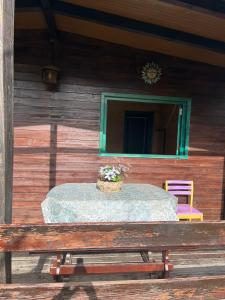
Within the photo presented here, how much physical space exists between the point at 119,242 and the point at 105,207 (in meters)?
1.06

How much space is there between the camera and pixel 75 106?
3.51m

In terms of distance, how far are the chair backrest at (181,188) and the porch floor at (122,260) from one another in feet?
3.01

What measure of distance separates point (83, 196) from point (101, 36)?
6.93 feet

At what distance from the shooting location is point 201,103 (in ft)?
12.5

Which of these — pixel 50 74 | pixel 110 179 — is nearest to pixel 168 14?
pixel 50 74

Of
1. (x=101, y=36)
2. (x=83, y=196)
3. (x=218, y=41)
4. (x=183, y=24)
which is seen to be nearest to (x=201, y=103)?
(x=218, y=41)

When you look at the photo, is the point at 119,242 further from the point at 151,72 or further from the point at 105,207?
Result: the point at 151,72

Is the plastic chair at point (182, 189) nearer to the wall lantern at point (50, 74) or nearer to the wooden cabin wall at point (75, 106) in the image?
the wooden cabin wall at point (75, 106)

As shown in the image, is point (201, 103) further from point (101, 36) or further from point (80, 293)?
Answer: point (80, 293)

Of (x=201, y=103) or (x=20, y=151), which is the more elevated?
(x=201, y=103)

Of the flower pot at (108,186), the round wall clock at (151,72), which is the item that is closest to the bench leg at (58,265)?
the flower pot at (108,186)

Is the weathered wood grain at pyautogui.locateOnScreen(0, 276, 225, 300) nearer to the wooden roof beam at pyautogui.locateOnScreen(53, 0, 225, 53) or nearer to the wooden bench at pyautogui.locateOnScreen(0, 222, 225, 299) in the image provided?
the wooden bench at pyautogui.locateOnScreen(0, 222, 225, 299)

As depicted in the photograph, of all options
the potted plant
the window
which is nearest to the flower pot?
the potted plant

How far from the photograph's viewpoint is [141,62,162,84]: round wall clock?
3.56m
